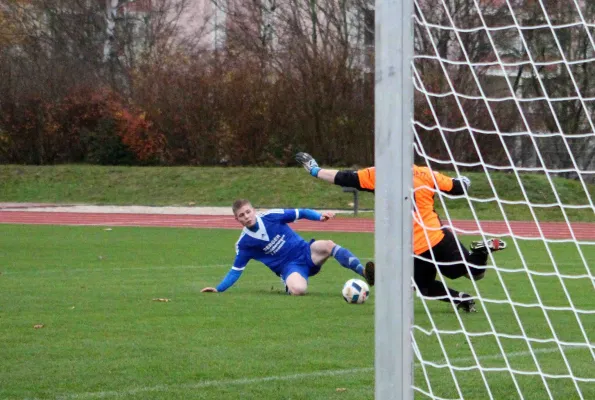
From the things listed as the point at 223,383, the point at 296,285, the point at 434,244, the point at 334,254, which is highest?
the point at 434,244

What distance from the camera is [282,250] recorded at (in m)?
11.6

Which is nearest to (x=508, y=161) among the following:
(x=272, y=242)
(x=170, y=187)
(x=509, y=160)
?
(x=509, y=160)

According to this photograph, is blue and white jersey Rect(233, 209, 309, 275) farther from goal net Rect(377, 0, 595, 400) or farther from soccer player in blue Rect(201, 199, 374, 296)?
goal net Rect(377, 0, 595, 400)

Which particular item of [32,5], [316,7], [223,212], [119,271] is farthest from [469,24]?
[32,5]

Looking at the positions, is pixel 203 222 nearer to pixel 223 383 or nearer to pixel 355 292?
pixel 355 292

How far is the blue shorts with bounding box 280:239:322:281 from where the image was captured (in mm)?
11516

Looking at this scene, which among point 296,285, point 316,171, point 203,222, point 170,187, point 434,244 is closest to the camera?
point 434,244

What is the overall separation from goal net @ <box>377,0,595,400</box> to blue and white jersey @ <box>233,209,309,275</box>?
179cm

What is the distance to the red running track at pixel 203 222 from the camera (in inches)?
880

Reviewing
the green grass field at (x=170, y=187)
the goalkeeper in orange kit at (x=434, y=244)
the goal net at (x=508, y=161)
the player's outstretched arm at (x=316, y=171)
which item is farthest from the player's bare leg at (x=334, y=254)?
the green grass field at (x=170, y=187)

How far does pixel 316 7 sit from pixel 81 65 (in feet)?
31.5

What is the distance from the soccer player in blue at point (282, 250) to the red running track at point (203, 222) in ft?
32.0

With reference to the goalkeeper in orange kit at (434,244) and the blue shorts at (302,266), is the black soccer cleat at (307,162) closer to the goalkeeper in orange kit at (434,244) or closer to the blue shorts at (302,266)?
the goalkeeper in orange kit at (434,244)

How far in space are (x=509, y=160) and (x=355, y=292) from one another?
17.9ft
